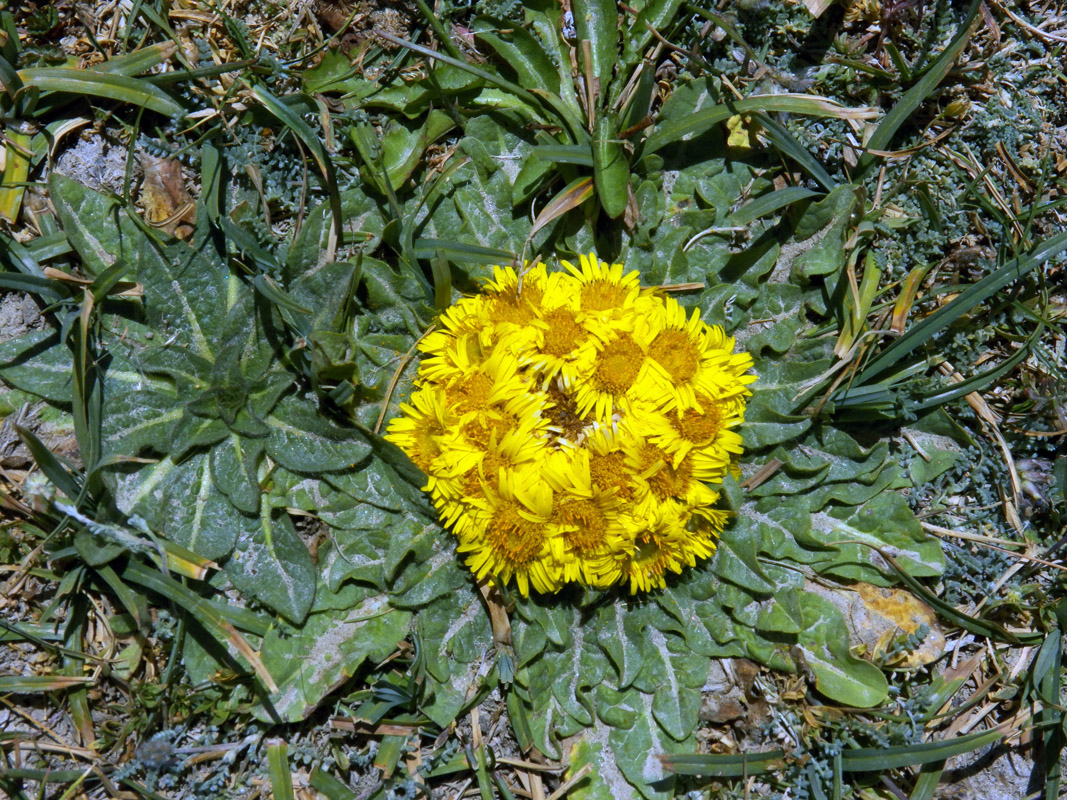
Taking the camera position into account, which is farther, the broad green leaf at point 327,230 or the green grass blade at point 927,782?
the green grass blade at point 927,782

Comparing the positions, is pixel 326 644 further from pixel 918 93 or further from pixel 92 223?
pixel 918 93

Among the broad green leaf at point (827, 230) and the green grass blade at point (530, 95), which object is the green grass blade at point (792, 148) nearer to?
the broad green leaf at point (827, 230)

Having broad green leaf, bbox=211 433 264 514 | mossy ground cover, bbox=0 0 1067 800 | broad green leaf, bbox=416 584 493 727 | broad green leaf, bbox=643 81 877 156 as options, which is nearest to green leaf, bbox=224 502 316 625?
mossy ground cover, bbox=0 0 1067 800

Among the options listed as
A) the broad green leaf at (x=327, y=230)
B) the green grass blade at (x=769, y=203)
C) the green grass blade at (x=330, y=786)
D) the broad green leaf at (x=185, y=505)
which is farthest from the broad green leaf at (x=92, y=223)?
the green grass blade at (x=769, y=203)

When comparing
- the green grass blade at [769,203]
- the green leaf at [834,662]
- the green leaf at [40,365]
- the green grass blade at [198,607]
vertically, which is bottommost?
the green grass blade at [198,607]

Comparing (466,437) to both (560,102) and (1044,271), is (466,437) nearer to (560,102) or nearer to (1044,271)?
(560,102)

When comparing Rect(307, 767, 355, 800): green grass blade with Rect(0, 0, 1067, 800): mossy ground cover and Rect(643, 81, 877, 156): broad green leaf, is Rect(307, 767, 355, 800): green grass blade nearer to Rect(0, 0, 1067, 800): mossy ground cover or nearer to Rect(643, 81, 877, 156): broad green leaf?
Rect(0, 0, 1067, 800): mossy ground cover
